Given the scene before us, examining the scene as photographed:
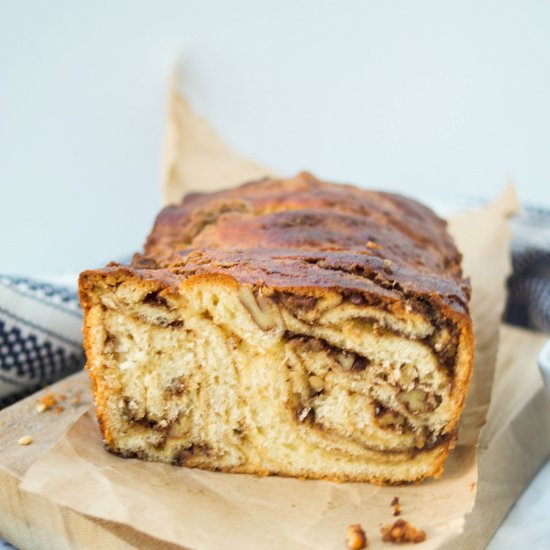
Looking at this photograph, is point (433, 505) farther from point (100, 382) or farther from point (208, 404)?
point (100, 382)

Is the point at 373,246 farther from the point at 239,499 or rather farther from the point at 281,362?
the point at 239,499

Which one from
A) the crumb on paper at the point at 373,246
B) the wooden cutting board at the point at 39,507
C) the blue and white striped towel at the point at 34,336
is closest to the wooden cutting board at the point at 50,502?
the wooden cutting board at the point at 39,507

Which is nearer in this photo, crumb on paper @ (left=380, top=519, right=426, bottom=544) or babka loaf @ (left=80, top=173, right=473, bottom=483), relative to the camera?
crumb on paper @ (left=380, top=519, right=426, bottom=544)

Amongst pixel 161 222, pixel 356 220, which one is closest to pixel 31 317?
pixel 161 222

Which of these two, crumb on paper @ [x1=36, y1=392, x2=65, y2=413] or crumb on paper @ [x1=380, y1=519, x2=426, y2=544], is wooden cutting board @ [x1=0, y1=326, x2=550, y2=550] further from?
crumb on paper @ [x1=380, y1=519, x2=426, y2=544]

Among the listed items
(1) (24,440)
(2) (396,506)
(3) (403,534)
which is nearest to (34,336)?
(1) (24,440)

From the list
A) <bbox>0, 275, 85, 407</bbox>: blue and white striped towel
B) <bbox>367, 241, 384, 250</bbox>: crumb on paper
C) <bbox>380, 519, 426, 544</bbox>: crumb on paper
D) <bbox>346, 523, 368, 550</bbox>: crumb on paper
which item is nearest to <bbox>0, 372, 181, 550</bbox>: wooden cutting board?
<bbox>0, 275, 85, 407</bbox>: blue and white striped towel
